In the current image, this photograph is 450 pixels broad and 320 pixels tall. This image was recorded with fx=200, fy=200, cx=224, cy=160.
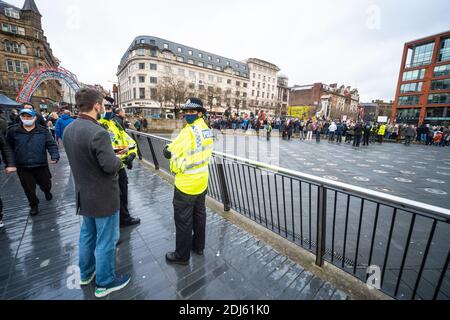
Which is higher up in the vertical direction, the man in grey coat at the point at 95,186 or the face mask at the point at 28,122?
the face mask at the point at 28,122

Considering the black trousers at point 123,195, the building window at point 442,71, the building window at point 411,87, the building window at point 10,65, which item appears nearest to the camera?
the black trousers at point 123,195

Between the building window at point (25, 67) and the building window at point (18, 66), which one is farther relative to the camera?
the building window at point (25, 67)

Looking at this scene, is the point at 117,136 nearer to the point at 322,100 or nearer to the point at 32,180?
the point at 32,180

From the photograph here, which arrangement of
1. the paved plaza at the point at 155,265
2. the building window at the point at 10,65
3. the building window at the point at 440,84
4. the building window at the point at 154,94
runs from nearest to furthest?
1. the paved plaza at the point at 155,265
2. the building window at the point at 10,65
3. the building window at the point at 440,84
4. the building window at the point at 154,94

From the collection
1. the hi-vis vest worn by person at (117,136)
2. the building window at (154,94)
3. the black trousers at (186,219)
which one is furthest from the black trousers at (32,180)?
the building window at (154,94)

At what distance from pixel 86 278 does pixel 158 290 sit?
2.55ft

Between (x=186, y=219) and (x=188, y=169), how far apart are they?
62 cm

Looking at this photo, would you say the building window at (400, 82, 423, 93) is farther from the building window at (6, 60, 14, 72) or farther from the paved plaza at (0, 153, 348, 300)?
the building window at (6, 60, 14, 72)

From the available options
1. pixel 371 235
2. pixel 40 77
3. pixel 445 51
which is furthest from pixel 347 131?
pixel 445 51

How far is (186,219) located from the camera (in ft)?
7.77

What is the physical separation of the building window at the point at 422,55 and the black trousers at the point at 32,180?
64322mm

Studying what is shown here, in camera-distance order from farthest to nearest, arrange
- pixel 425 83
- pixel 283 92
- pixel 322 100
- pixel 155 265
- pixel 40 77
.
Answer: pixel 283 92
pixel 322 100
pixel 425 83
pixel 40 77
pixel 155 265

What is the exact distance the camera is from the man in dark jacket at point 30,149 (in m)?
3.49

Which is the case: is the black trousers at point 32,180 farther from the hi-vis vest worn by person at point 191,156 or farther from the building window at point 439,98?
the building window at point 439,98
